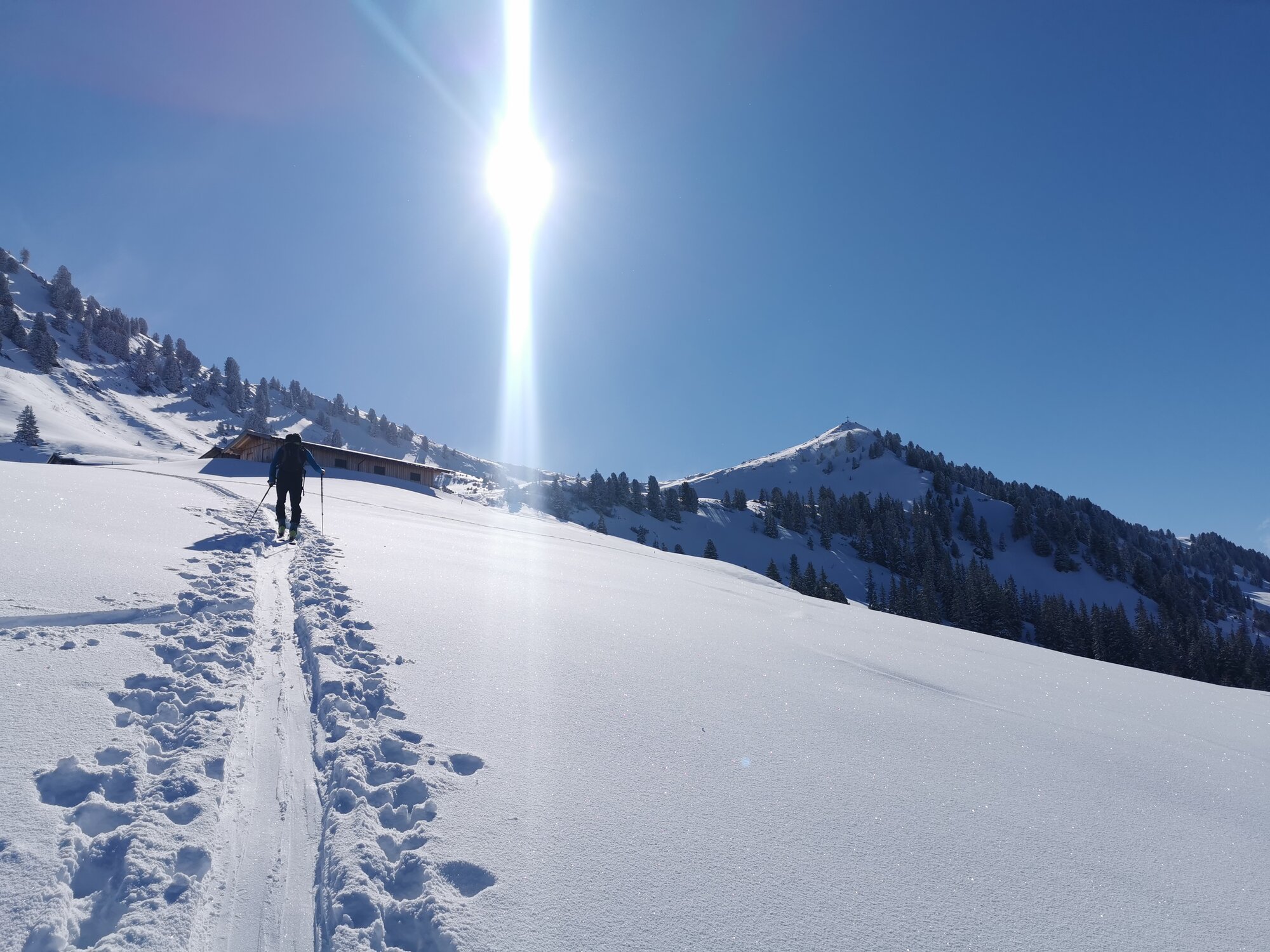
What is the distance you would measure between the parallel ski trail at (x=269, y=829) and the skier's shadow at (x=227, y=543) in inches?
211

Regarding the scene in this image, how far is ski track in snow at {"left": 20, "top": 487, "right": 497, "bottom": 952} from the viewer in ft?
8.39

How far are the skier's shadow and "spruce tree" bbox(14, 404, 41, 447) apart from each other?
280ft

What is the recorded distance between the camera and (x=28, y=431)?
228 feet

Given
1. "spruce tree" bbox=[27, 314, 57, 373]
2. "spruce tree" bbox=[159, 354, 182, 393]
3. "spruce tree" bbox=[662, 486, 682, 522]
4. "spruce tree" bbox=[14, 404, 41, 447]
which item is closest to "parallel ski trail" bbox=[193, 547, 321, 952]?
"spruce tree" bbox=[14, 404, 41, 447]

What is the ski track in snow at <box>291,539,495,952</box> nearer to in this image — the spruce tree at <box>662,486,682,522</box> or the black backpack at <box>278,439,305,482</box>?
the black backpack at <box>278,439,305,482</box>

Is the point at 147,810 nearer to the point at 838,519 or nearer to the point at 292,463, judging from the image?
the point at 292,463

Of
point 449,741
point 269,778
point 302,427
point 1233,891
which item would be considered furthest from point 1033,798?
point 302,427

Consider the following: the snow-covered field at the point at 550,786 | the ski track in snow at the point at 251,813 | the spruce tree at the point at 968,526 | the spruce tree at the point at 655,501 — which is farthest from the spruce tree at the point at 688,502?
the ski track in snow at the point at 251,813

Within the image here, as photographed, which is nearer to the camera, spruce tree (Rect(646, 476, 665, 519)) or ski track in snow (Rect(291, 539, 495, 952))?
ski track in snow (Rect(291, 539, 495, 952))

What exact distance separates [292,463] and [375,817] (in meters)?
12.2

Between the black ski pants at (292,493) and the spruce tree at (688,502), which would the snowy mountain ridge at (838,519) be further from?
the black ski pants at (292,493)

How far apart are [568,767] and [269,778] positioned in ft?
6.35

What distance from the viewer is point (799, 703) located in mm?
5621

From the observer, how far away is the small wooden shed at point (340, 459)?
4788cm
